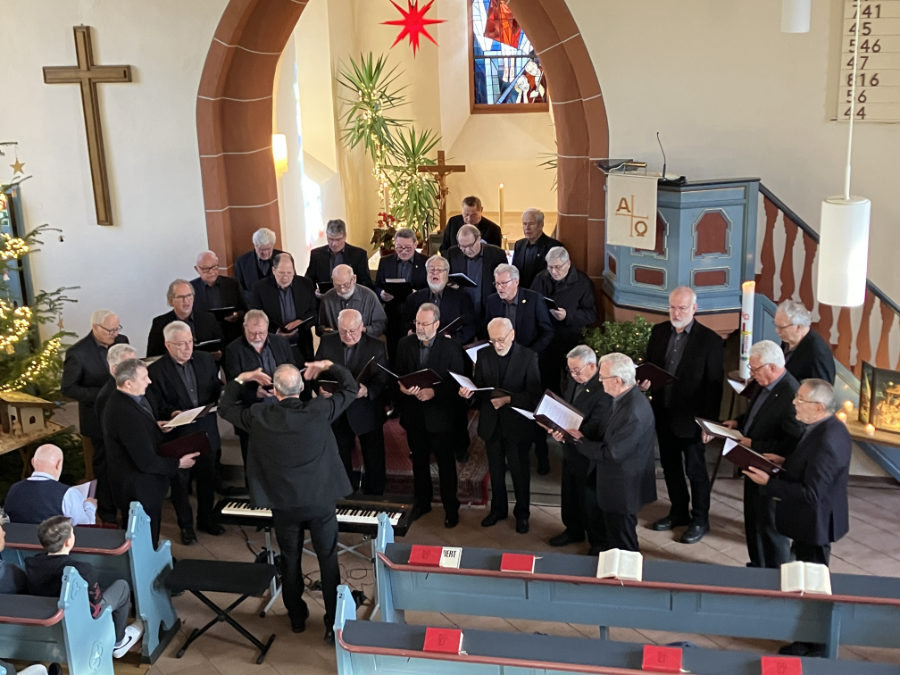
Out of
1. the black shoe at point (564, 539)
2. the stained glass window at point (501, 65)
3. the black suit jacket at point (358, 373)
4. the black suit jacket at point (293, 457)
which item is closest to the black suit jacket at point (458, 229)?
the black suit jacket at point (358, 373)

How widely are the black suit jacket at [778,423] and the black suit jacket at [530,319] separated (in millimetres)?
1851

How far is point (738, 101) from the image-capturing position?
8266mm

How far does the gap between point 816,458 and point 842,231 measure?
1.19 metres

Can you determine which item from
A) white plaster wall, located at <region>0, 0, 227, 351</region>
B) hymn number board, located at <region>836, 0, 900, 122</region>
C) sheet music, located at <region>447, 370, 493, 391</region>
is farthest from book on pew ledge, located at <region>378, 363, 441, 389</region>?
hymn number board, located at <region>836, 0, 900, 122</region>

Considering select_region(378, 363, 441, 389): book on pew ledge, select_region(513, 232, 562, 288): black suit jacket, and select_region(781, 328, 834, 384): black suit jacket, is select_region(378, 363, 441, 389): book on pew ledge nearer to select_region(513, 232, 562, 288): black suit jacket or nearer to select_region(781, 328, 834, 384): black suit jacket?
select_region(513, 232, 562, 288): black suit jacket

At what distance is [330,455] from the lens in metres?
5.84

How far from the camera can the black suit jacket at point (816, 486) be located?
5523 millimetres

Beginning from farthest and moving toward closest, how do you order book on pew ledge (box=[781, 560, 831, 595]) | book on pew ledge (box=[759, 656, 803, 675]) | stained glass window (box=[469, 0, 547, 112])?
stained glass window (box=[469, 0, 547, 112]) → book on pew ledge (box=[781, 560, 831, 595]) → book on pew ledge (box=[759, 656, 803, 675])

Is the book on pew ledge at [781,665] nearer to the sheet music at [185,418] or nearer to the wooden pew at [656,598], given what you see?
the wooden pew at [656,598]

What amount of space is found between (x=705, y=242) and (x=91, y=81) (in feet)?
17.6

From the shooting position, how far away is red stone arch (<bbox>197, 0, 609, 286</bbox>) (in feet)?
28.3

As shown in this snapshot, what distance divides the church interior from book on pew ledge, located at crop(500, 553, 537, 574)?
44.1 inches

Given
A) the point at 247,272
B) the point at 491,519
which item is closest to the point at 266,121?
the point at 247,272

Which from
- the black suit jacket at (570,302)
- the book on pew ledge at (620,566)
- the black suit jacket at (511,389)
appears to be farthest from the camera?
the black suit jacket at (570,302)
